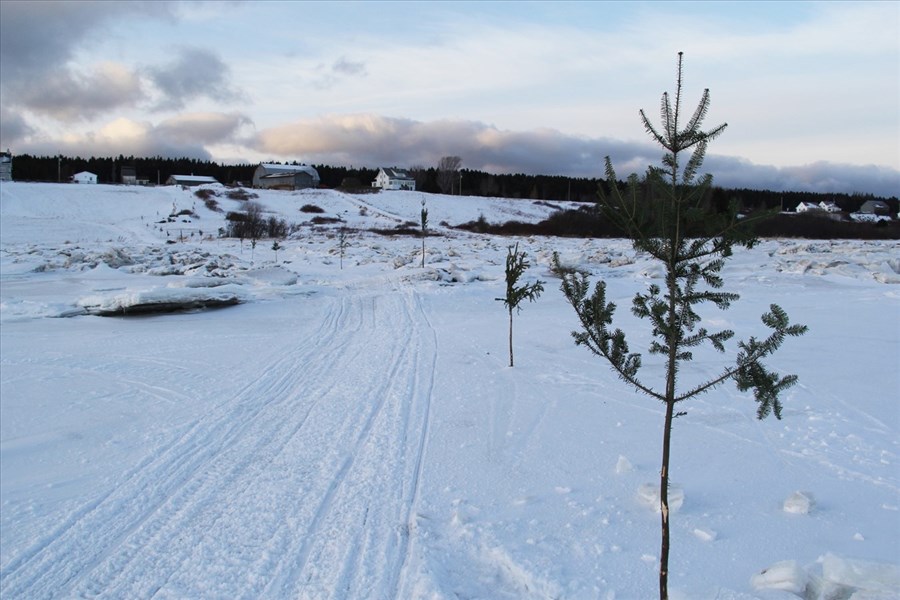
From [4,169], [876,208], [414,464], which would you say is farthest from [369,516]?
[876,208]

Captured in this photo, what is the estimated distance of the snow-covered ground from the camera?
15.3ft

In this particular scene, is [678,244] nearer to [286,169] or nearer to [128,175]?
[286,169]

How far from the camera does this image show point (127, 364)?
1127 centimetres

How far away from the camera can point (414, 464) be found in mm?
6703

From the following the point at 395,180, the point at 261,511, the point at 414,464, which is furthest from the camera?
the point at 395,180

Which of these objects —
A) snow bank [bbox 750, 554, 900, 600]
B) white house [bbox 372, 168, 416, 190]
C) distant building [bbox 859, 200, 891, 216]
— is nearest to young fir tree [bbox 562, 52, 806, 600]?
snow bank [bbox 750, 554, 900, 600]

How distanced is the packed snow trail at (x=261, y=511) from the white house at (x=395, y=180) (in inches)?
4105

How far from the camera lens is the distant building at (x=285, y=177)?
10038 cm

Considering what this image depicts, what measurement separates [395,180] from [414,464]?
10856 centimetres

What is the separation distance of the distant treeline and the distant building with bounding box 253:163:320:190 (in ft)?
13.5

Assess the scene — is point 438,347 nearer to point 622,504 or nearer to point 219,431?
point 219,431

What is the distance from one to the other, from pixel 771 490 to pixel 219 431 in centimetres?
637

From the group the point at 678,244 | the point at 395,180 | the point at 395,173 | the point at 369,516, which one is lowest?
the point at 369,516

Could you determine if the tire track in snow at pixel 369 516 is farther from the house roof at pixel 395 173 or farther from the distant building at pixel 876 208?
the distant building at pixel 876 208
